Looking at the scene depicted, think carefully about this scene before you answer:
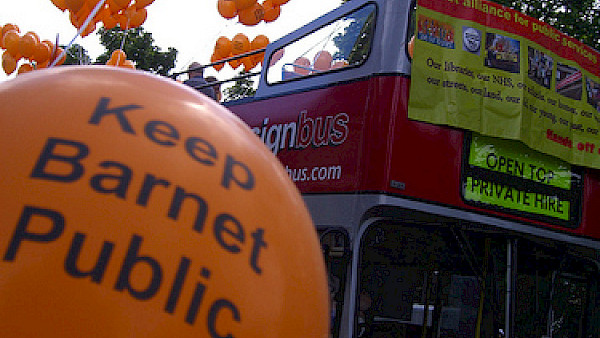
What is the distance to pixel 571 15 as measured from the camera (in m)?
15.9

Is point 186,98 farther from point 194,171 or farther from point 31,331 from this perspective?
point 31,331

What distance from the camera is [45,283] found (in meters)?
1.45

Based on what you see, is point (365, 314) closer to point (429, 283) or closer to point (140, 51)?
point (429, 283)

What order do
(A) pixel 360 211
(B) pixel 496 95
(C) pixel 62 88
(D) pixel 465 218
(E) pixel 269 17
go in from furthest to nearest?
1. (E) pixel 269 17
2. (B) pixel 496 95
3. (D) pixel 465 218
4. (A) pixel 360 211
5. (C) pixel 62 88

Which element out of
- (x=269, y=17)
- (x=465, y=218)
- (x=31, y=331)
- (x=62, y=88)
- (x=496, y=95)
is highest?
(x=269, y=17)

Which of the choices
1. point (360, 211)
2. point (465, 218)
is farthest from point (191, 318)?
point (465, 218)

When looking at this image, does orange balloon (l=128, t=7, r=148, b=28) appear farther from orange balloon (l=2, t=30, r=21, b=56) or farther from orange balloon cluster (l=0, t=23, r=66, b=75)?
orange balloon (l=2, t=30, r=21, b=56)

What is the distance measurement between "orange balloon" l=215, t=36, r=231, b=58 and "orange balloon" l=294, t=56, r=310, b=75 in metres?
7.38

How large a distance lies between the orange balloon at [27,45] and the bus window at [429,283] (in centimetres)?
1043

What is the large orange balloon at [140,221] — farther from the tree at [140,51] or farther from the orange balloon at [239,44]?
the tree at [140,51]

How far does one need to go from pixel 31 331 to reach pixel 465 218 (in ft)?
13.0

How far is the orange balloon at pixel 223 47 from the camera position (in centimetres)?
1328

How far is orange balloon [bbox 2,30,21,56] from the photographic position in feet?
45.9

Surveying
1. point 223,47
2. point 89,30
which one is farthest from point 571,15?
point 89,30
